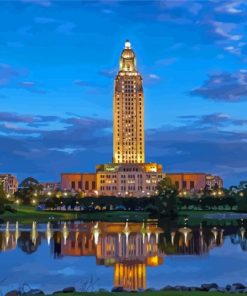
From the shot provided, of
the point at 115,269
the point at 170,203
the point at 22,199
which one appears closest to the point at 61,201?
the point at 22,199

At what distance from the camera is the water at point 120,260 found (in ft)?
120

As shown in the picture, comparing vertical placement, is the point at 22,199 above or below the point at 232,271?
above

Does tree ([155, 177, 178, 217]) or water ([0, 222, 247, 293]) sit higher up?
tree ([155, 177, 178, 217])

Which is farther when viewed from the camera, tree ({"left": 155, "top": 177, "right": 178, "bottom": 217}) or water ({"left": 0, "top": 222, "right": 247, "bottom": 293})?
tree ({"left": 155, "top": 177, "right": 178, "bottom": 217})

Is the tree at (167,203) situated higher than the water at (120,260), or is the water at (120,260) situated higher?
the tree at (167,203)

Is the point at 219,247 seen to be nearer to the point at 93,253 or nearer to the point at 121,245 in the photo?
the point at 121,245

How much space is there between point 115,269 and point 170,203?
76156mm

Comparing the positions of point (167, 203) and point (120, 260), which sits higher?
point (167, 203)

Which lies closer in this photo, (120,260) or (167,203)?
(120,260)

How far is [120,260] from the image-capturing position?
1788 inches

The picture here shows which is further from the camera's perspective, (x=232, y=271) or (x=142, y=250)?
(x=142, y=250)

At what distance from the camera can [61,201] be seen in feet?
527

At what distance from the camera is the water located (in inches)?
1443

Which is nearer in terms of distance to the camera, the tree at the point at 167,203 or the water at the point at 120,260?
the water at the point at 120,260
